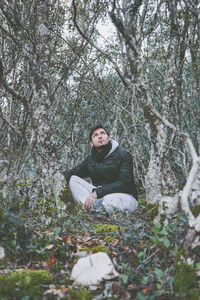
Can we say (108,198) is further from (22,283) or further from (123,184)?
(22,283)

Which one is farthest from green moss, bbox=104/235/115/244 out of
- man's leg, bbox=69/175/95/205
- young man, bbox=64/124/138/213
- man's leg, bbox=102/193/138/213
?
man's leg, bbox=69/175/95/205

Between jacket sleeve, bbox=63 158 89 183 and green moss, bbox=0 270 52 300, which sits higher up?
jacket sleeve, bbox=63 158 89 183

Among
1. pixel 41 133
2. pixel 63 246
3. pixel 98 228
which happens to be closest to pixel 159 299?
pixel 63 246

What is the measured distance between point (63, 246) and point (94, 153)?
3080 millimetres

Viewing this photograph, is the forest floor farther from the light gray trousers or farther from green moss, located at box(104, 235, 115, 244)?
the light gray trousers

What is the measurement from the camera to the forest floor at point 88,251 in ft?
6.40

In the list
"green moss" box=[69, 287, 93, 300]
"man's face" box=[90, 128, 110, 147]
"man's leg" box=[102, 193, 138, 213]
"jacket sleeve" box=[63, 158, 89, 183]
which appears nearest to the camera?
"green moss" box=[69, 287, 93, 300]

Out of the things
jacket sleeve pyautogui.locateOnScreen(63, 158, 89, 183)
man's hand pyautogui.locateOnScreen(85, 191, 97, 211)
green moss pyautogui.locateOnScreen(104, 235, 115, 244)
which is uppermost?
jacket sleeve pyautogui.locateOnScreen(63, 158, 89, 183)

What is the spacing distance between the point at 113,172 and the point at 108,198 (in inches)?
29.2

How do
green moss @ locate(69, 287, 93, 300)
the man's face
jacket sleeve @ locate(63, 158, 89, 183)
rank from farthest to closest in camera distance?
1. jacket sleeve @ locate(63, 158, 89, 183)
2. the man's face
3. green moss @ locate(69, 287, 93, 300)

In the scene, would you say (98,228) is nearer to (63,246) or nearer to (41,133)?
(63,246)

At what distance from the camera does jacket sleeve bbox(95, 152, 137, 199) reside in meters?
5.07

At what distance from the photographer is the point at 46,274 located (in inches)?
89.0

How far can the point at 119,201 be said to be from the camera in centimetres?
482
